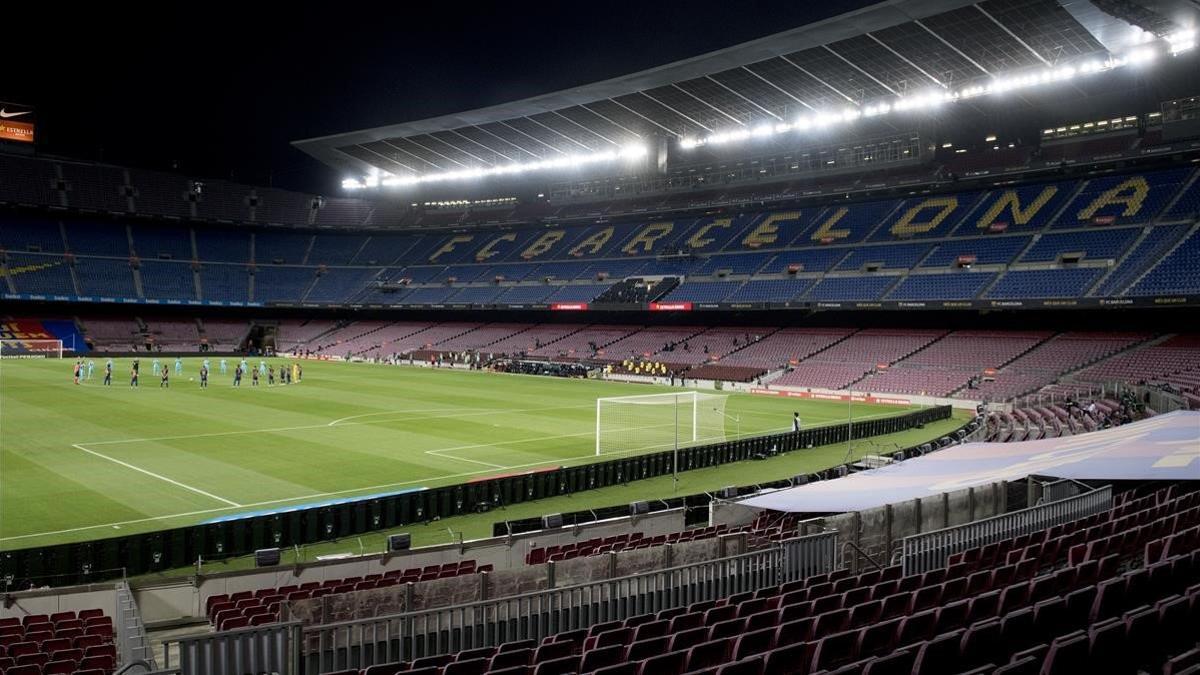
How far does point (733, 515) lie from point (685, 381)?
40801 millimetres

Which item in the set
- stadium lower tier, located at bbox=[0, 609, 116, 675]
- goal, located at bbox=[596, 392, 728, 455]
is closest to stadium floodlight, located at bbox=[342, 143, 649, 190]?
goal, located at bbox=[596, 392, 728, 455]

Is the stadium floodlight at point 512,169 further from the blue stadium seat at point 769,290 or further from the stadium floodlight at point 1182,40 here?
the stadium floodlight at point 1182,40

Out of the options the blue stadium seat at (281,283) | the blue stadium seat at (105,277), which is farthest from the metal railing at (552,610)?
the blue stadium seat at (281,283)

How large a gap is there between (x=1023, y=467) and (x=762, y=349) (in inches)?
1928

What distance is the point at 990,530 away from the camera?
40.6 feet

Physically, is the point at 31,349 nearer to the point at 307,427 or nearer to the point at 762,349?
the point at 307,427

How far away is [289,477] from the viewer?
2459 cm

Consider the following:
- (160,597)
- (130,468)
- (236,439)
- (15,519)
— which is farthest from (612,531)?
(236,439)

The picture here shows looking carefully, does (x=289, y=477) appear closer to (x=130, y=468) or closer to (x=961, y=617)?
(x=130, y=468)

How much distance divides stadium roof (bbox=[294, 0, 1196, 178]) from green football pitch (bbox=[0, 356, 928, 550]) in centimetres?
2219

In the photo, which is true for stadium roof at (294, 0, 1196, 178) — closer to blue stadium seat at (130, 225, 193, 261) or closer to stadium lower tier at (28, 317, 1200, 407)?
stadium lower tier at (28, 317, 1200, 407)

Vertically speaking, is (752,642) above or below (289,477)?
above

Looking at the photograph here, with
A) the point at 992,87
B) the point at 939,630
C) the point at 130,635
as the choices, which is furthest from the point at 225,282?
the point at 939,630

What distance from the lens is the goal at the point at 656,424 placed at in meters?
32.9
